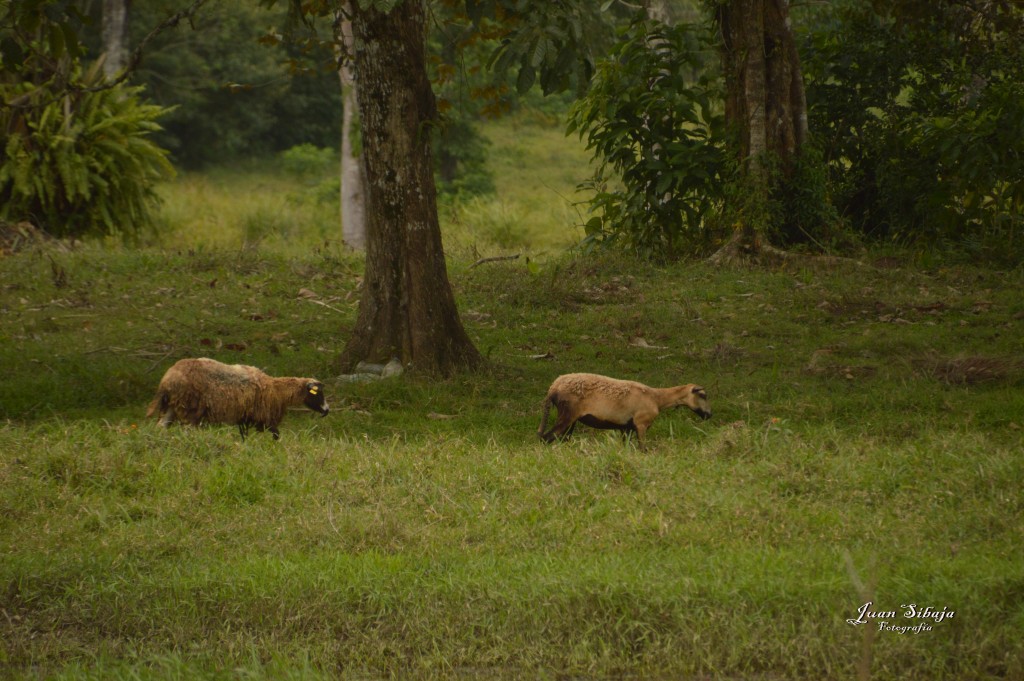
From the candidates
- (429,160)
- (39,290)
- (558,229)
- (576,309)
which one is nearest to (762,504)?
(429,160)

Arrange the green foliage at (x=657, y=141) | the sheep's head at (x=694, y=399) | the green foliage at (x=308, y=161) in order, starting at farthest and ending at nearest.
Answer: the green foliage at (x=308, y=161) → the green foliage at (x=657, y=141) → the sheep's head at (x=694, y=399)

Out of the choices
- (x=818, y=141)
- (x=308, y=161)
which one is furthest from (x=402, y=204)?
(x=308, y=161)

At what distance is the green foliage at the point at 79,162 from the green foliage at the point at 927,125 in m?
8.91

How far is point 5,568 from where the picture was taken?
502 centimetres

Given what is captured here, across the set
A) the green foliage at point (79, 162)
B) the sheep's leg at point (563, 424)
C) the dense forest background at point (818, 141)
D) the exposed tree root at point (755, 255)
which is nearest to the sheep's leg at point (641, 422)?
the sheep's leg at point (563, 424)

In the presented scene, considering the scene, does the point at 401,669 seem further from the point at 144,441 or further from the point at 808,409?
the point at 808,409

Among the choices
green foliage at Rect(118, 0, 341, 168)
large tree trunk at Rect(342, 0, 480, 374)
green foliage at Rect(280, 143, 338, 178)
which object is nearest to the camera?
large tree trunk at Rect(342, 0, 480, 374)

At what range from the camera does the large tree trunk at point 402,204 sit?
8.44 meters

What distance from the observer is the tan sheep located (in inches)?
264

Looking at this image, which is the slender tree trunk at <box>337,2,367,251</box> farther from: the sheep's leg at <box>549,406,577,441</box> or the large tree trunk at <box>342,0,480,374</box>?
the sheep's leg at <box>549,406,577,441</box>

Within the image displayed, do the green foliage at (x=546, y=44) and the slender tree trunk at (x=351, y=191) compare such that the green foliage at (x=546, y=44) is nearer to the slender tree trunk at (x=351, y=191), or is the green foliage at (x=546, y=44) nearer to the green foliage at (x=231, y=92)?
the slender tree trunk at (x=351, y=191)

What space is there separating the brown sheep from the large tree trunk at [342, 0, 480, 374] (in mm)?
1960

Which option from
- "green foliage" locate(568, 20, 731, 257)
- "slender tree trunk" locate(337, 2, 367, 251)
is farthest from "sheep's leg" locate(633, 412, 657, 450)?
"slender tree trunk" locate(337, 2, 367, 251)
